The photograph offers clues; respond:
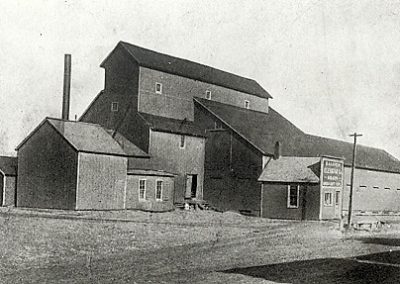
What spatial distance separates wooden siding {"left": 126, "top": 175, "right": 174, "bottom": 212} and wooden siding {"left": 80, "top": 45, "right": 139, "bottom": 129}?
20.8 ft

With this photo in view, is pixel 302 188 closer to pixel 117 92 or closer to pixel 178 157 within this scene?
pixel 178 157

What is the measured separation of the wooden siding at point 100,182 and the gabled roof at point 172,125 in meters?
4.93

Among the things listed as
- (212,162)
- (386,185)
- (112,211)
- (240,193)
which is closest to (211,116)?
(212,162)

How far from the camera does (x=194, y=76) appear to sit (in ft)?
172

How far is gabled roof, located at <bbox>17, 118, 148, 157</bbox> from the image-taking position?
126 ft

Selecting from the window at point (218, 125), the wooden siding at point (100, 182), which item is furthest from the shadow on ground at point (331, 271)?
the window at point (218, 125)

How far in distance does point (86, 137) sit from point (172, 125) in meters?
8.93

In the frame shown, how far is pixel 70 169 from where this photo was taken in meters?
37.9

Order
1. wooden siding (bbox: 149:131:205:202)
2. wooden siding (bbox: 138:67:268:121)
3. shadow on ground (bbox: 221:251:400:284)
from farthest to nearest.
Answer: wooden siding (bbox: 138:67:268:121)
wooden siding (bbox: 149:131:205:202)
shadow on ground (bbox: 221:251:400:284)

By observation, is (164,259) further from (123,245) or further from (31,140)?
(31,140)

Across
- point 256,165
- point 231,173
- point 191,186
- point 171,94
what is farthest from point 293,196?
point 171,94

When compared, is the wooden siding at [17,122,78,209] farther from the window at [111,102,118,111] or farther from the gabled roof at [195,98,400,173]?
the gabled roof at [195,98,400,173]

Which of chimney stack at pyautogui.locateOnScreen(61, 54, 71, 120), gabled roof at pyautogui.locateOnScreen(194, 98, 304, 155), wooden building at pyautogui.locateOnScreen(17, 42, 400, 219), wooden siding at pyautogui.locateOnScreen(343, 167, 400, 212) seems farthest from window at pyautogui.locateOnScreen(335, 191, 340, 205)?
chimney stack at pyautogui.locateOnScreen(61, 54, 71, 120)

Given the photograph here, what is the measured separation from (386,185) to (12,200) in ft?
126
